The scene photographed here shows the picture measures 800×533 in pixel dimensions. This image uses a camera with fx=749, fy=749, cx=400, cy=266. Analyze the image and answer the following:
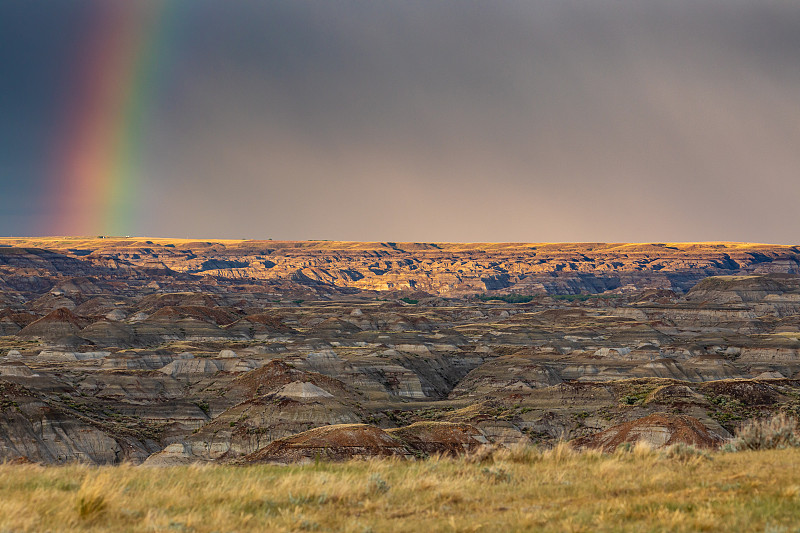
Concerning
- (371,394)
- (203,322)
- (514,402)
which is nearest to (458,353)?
(371,394)

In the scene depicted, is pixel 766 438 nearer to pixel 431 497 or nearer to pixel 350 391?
pixel 431 497

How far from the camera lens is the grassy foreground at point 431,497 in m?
11.2

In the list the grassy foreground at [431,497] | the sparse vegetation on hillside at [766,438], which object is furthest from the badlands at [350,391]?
the grassy foreground at [431,497]

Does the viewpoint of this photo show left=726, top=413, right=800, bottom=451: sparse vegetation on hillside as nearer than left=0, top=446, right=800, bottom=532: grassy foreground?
No

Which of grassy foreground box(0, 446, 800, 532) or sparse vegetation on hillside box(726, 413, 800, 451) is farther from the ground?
grassy foreground box(0, 446, 800, 532)

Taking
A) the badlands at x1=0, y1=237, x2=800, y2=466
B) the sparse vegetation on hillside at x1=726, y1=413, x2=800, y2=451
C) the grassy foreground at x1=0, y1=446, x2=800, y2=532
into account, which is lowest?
the badlands at x1=0, y1=237, x2=800, y2=466

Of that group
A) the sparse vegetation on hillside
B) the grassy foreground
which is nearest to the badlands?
the sparse vegetation on hillside

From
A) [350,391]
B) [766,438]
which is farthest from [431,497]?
[350,391]

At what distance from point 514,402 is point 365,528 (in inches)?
3689

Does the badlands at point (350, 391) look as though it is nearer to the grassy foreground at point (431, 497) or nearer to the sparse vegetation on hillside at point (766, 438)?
the sparse vegetation on hillside at point (766, 438)

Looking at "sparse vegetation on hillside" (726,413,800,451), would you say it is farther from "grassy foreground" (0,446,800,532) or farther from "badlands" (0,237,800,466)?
"badlands" (0,237,800,466)

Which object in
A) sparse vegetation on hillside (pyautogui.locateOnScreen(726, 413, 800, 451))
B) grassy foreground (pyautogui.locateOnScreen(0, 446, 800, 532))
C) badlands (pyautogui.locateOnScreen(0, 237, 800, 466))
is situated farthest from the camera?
badlands (pyautogui.locateOnScreen(0, 237, 800, 466))

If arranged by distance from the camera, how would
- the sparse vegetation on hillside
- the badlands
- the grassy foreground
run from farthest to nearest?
the badlands
the sparse vegetation on hillside
the grassy foreground

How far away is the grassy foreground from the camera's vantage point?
11164mm
